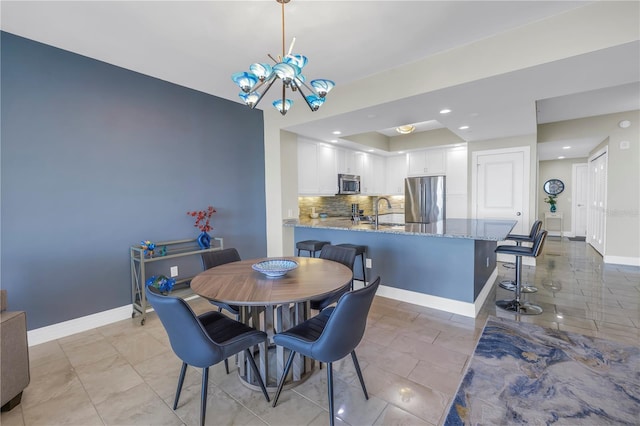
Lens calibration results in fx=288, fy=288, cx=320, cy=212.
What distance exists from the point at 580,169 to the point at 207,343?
1072 cm

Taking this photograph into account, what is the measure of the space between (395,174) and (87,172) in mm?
5805

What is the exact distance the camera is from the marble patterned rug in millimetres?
1661

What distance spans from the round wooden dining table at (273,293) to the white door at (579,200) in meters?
9.52

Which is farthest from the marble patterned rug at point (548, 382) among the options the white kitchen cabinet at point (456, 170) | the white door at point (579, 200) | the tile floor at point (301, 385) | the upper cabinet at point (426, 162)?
the white door at point (579, 200)

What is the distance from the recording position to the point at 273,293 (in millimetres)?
1684

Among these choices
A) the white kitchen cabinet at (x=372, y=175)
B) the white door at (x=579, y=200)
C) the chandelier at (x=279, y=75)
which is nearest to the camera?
the chandelier at (x=279, y=75)

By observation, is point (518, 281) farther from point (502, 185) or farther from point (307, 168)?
point (307, 168)

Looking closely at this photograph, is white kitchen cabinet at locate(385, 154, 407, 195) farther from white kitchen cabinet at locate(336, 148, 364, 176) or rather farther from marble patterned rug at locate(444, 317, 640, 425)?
marble patterned rug at locate(444, 317, 640, 425)

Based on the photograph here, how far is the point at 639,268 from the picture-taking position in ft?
15.6

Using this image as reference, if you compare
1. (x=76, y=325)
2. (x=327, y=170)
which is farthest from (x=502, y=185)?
(x=76, y=325)

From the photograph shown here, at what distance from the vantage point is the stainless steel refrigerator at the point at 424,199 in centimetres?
605

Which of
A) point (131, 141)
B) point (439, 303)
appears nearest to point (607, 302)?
point (439, 303)

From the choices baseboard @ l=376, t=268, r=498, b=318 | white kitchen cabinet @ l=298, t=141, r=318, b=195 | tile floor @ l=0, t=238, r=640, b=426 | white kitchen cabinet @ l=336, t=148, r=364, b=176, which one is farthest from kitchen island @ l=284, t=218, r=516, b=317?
white kitchen cabinet @ l=336, t=148, r=364, b=176

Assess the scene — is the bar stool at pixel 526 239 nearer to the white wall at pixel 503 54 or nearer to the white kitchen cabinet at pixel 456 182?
the white kitchen cabinet at pixel 456 182
